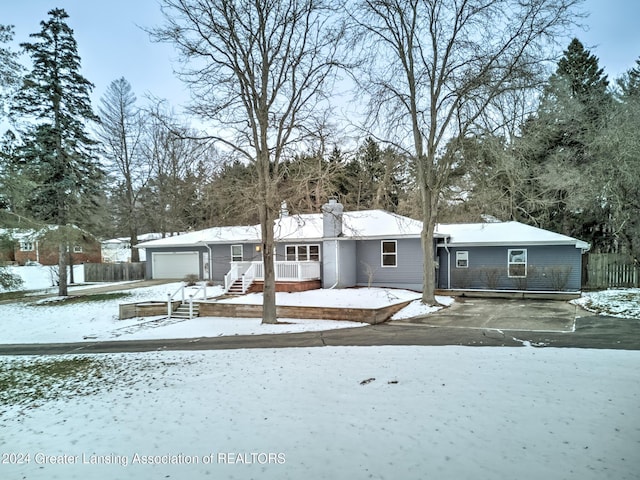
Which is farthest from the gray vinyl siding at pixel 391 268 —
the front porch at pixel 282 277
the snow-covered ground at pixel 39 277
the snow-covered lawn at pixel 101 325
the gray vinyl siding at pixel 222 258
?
the snow-covered ground at pixel 39 277

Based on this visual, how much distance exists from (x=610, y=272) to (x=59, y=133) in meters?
30.5

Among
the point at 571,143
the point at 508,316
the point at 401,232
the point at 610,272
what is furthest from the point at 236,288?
the point at 571,143

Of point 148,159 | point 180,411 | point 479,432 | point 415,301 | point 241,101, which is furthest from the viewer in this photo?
point 148,159

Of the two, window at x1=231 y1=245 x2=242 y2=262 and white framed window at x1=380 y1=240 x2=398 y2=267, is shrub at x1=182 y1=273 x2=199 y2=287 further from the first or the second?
white framed window at x1=380 y1=240 x2=398 y2=267

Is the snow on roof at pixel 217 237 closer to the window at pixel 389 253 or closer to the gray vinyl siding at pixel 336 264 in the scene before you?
the gray vinyl siding at pixel 336 264

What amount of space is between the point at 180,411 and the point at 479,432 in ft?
13.2

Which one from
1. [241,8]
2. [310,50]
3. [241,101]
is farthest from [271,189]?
[241,8]

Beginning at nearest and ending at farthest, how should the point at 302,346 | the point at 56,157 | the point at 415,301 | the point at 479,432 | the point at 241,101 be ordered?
the point at 479,432 → the point at 302,346 → the point at 241,101 → the point at 415,301 → the point at 56,157

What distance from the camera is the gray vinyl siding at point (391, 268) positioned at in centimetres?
1955

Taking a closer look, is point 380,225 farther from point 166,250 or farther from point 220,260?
point 166,250

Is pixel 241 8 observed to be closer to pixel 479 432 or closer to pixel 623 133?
pixel 479 432

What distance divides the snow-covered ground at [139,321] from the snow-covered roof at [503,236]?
4.35m

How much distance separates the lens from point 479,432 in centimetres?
454

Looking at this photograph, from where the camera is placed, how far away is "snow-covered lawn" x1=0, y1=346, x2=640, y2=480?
3.96 m
